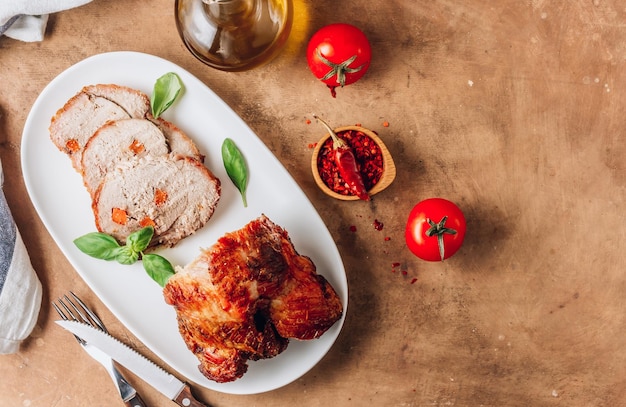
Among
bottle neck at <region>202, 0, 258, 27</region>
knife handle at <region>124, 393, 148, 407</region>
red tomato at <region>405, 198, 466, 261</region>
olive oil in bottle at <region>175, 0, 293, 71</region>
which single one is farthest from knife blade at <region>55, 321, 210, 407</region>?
bottle neck at <region>202, 0, 258, 27</region>

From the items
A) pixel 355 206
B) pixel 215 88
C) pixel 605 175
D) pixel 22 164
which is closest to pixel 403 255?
pixel 355 206

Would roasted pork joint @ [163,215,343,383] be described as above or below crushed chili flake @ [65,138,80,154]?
below

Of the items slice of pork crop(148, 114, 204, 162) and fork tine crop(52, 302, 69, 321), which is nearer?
slice of pork crop(148, 114, 204, 162)

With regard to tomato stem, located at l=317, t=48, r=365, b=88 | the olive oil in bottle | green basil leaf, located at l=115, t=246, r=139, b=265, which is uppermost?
the olive oil in bottle

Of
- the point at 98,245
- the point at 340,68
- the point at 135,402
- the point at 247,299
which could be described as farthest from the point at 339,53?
the point at 135,402

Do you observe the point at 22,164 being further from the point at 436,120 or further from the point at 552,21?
the point at 552,21

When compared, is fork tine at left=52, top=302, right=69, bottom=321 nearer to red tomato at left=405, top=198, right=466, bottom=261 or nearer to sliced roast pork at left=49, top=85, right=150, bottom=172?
sliced roast pork at left=49, top=85, right=150, bottom=172

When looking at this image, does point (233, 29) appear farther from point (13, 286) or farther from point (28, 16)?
point (13, 286)
